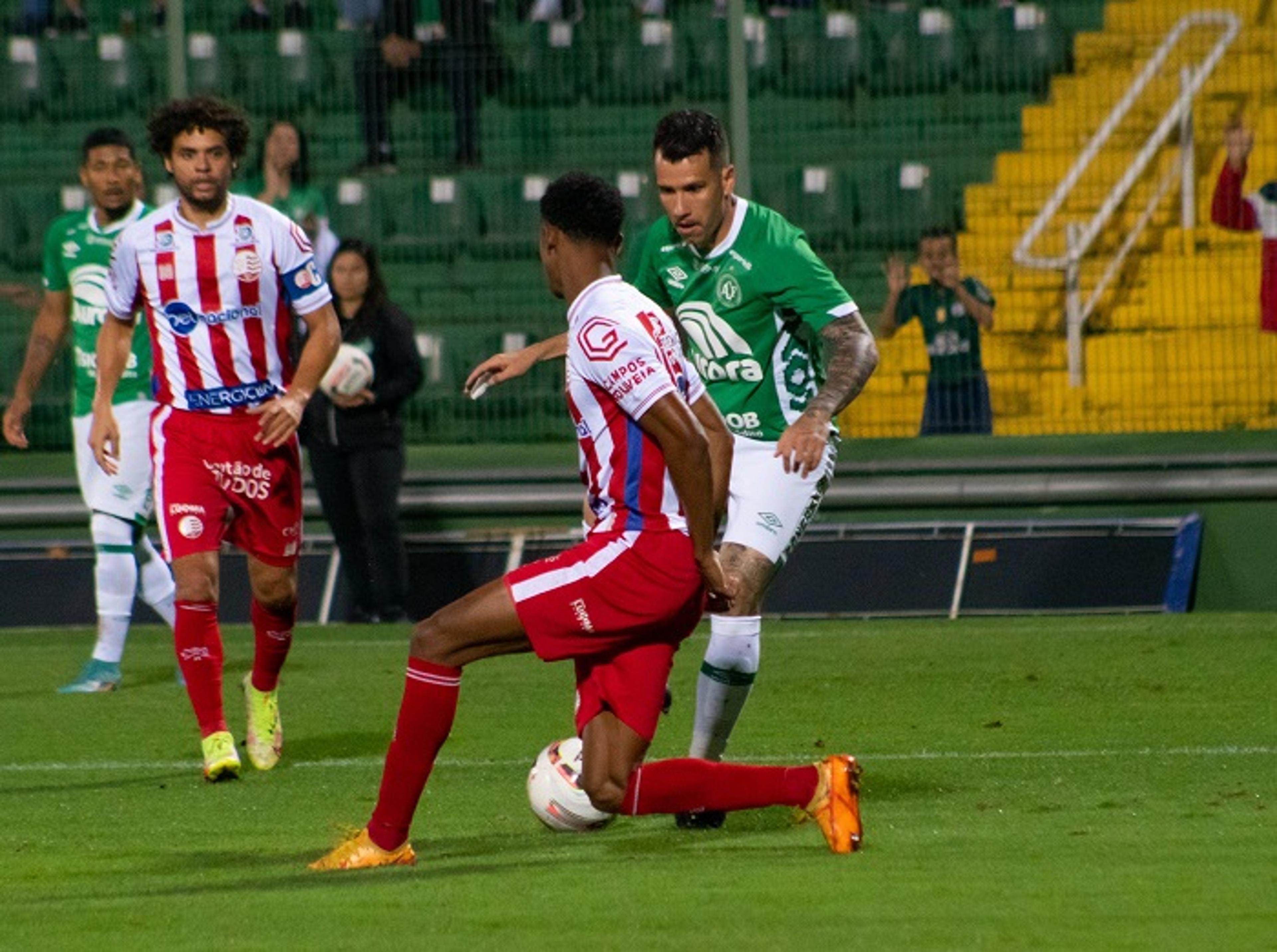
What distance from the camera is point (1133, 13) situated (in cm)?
1321

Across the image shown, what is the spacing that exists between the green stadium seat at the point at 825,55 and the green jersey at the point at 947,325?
4.46 feet

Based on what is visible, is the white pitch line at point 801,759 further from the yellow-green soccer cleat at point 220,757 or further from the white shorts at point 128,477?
the white shorts at point 128,477

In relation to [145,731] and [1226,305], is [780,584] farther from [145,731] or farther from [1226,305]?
[145,731]

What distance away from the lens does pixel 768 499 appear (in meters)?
6.52

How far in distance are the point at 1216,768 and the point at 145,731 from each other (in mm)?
3891

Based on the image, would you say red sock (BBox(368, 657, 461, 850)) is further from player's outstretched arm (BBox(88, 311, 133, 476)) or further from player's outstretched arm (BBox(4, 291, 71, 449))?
player's outstretched arm (BBox(4, 291, 71, 449))

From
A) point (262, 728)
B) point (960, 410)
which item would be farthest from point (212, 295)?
point (960, 410)

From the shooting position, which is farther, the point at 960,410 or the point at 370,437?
the point at 960,410

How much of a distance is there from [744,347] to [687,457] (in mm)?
1436

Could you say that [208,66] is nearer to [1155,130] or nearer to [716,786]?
[1155,130]

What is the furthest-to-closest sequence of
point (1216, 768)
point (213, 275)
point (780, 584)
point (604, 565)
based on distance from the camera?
point (780, 584) < point (213, 275) < point (1216, 768) < point (604, 565)

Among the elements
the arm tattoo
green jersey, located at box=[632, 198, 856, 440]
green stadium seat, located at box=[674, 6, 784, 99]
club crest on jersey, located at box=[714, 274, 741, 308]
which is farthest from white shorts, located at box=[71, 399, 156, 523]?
green stadium seat, located at box=[674, 6, 784, 99]

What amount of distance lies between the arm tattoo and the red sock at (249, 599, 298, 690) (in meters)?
2.16

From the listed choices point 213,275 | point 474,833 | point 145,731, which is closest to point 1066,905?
point 474,833
